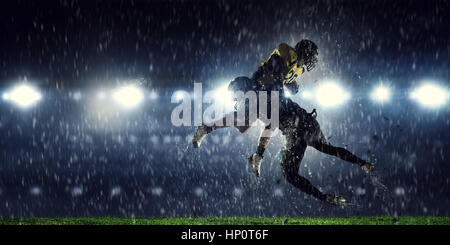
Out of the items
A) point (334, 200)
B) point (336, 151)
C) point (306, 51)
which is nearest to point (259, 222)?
point (336, 151)

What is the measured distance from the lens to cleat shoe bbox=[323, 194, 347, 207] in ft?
14.1

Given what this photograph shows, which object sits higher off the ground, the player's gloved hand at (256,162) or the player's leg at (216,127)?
the player's leg at (216,127)

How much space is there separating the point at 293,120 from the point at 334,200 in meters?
1.06

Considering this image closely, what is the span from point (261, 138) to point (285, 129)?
620 millimetres

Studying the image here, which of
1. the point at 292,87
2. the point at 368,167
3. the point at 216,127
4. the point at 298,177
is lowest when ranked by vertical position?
the point at 298,177

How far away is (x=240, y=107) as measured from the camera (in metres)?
4.54

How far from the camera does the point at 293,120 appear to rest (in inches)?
186

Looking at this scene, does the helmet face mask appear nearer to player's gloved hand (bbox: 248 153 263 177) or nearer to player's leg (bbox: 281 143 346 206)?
player's leg (bbox: 281 143 346 206)

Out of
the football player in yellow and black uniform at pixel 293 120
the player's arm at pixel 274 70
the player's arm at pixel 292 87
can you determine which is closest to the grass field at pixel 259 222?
the football player in yellow and black uniform at pixel 293 120

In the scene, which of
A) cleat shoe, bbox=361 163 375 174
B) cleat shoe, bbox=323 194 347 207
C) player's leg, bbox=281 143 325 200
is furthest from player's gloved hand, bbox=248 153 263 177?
cleat shoe, bbox=361 163 375 174

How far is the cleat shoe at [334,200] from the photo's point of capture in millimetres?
4312

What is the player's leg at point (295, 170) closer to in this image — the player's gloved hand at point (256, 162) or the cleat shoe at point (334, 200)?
the cleat shoe at point (334, 200)

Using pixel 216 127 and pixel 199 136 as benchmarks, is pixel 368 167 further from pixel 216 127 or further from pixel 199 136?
pixel 199 136
